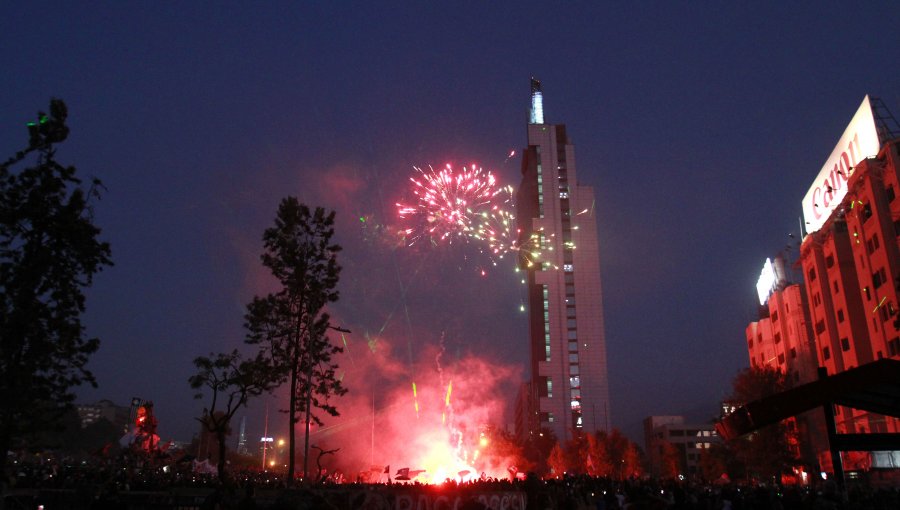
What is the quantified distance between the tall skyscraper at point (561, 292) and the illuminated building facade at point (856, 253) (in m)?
47.7

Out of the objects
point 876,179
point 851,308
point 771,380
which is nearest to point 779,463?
point 771,380

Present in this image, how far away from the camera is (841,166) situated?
52906mm

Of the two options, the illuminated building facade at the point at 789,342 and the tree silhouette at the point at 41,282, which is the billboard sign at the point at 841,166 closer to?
the illuminated building facade at the point at 789,342

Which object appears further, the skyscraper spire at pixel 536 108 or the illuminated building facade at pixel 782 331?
the skyscraper spire at pixel 536 108

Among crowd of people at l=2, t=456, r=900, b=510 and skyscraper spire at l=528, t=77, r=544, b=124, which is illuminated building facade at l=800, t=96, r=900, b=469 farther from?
skyscraper spire at l=528, t=77, r=544, b=124

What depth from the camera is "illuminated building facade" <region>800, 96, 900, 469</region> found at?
45.9 m

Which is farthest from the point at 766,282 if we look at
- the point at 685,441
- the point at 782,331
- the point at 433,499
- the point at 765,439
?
the point at 433,499

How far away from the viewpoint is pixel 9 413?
19.7 meters

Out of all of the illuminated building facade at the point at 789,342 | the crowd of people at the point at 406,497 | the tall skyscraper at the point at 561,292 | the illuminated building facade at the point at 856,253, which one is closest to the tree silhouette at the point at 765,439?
the illuminated building facade at the point at 789,342

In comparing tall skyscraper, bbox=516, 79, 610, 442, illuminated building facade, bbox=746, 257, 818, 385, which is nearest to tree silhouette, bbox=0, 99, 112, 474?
illuminated building facade, bbox=746, 257, 818, 385

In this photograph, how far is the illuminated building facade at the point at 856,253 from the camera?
4591 cm

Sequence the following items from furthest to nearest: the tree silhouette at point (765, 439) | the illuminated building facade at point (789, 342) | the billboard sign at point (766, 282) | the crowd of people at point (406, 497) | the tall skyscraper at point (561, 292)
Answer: the tall skyscraper at point (561, 292)
the billboard sign at point (766, 282)
the illuminated building facade at point (789, 342)
the tree silhouette at point (765, 439)
the crowd of people at point (406, 497)

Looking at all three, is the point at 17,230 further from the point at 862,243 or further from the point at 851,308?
the point at 851,308

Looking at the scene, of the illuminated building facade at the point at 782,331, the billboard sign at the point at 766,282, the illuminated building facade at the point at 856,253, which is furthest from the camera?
the billboard sign at the point at 766,282
